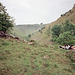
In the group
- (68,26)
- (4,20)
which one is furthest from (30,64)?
(68,26)

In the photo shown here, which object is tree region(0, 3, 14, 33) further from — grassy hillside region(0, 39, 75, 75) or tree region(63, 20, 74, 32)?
tree region(63, 20, 74, 32)

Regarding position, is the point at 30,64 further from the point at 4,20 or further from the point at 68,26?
the point at 68,26

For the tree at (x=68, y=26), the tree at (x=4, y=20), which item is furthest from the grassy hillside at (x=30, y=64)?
the tree at (x=68, y=26)

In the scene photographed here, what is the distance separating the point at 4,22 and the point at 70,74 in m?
17.3

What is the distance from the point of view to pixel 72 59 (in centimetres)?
722

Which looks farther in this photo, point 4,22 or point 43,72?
point 4,22

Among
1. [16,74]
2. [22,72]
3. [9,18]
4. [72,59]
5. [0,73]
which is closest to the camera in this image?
[0,73]

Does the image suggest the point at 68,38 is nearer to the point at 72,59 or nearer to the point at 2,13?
the point at 72,59

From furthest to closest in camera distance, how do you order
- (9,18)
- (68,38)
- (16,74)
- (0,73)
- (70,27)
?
(70,27) → (68,38) → (9,18) → (16,74) → (0,73)

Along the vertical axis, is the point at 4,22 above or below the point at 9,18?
below

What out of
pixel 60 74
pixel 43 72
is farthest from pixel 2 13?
pixel 60 74

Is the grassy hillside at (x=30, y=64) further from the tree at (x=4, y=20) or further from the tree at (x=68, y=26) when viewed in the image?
the tree at (x=68, y=26)

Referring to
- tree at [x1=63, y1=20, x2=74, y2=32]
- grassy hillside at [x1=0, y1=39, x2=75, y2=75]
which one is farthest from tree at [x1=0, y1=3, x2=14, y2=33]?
tree at [x1=63, y1=20, x2=74, y2=32]

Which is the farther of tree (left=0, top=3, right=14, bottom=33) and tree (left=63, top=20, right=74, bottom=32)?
tree (left=63, top=20, right=74, bottom=32)
